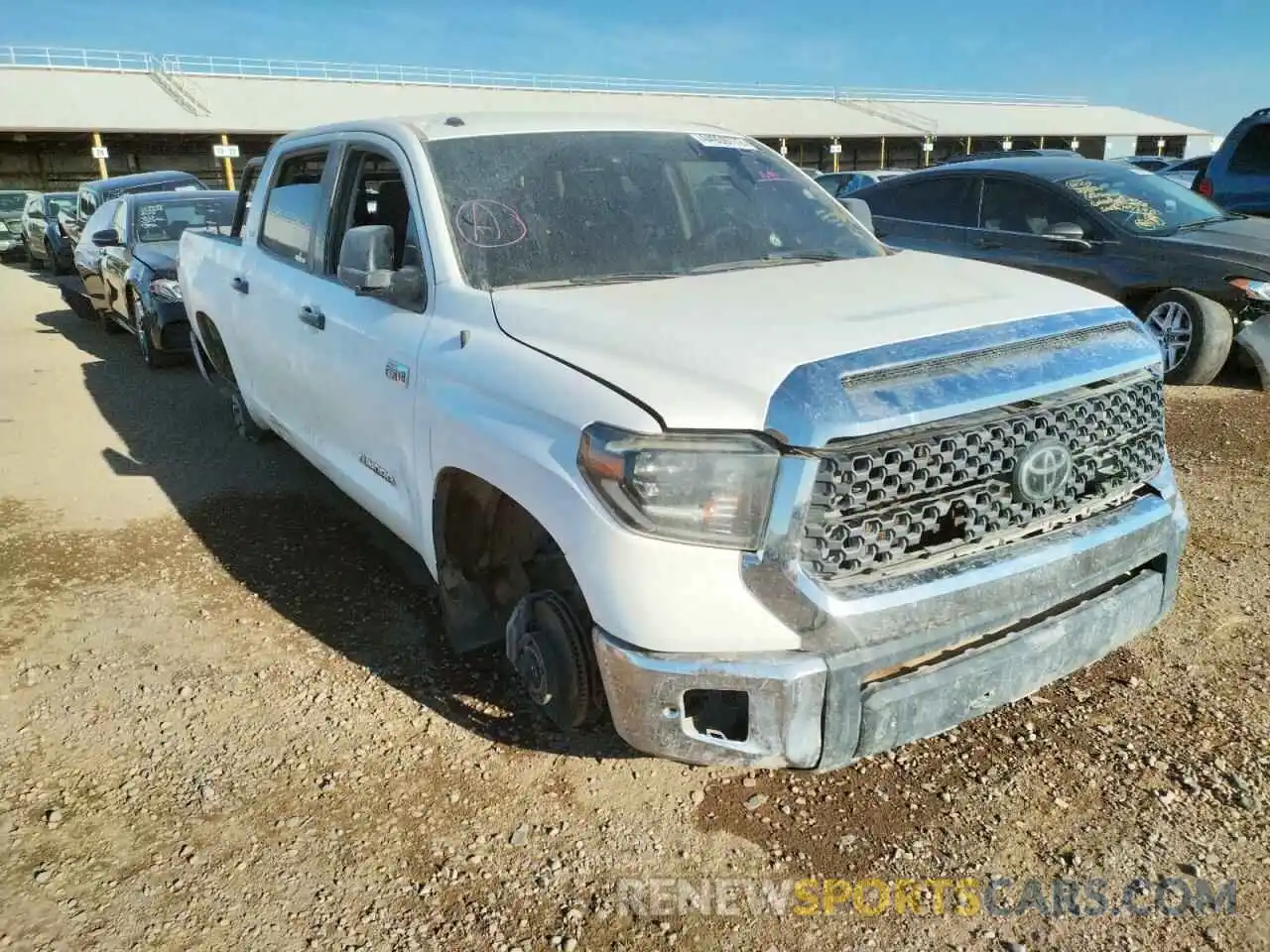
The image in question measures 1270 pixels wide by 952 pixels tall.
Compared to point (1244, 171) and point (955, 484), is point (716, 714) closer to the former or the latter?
point (955, 484)

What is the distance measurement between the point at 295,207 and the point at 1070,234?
5387mm

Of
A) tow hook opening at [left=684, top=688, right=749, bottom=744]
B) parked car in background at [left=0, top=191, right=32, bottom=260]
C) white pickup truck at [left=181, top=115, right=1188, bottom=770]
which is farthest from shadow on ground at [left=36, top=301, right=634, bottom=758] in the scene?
parked car in background at [left=0, top=191, right=32, bottom=260]

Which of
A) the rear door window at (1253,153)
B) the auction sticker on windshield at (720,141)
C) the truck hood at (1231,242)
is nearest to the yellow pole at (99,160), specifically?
the rear door window at (1253,153)

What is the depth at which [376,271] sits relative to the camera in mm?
3270

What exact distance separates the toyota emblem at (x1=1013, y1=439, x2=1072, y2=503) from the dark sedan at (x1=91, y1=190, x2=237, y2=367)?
7.45m

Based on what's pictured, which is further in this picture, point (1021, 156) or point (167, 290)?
point (1021, 156)

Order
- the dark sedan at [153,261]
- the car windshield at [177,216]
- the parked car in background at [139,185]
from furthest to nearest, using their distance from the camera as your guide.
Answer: the parked car in background at [139,185] → the car windshield at [177,216] → the dark sedan at [153,261]

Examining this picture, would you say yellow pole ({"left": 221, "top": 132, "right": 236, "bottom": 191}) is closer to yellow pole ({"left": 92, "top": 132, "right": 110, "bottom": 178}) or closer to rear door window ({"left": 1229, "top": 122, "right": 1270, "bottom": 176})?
yellow pole ({"left": 92, "top": 132, "right": 110, "bottom": 178})

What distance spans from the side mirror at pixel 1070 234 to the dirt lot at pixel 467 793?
130 inches

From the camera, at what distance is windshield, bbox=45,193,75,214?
18766mm

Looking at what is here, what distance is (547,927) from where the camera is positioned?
7.98 feet

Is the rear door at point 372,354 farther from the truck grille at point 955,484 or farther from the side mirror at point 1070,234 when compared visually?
the side mirror at point 1070,234

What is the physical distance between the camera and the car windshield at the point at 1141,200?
7.20 m

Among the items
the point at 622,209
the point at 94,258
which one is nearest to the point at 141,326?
the point at 94,258
